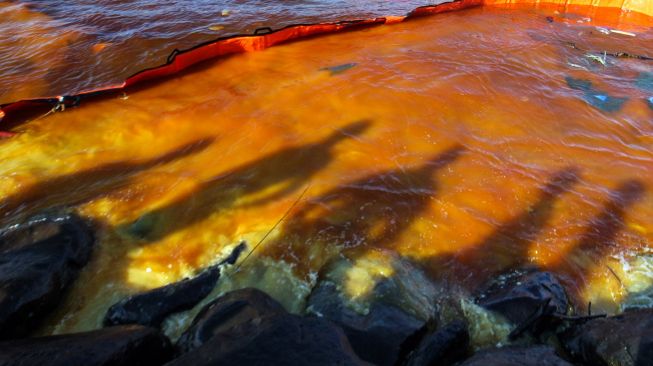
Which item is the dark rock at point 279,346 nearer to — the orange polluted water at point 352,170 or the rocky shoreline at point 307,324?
the rocky shoreline at point 307,324

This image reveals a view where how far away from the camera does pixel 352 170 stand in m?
5.50

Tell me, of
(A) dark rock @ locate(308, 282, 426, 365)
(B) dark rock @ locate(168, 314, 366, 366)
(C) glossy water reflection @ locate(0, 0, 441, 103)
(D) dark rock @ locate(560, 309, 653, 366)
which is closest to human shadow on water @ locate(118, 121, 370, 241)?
(A) dark rock @ locate(308, 282, 426, 365)

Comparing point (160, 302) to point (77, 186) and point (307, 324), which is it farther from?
point (77, 186)

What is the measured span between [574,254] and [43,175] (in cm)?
667

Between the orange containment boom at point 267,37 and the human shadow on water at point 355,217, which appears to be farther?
the orange containment boom at point 267,37

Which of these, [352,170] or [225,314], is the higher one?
[352,170]

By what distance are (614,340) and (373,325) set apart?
1925 mm

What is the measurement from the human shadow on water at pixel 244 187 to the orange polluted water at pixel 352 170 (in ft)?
0.07

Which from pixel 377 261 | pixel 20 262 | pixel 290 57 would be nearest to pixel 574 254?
pixel 377 261

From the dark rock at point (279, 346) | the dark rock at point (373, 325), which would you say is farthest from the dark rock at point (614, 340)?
the dark rock at point (279, 346)

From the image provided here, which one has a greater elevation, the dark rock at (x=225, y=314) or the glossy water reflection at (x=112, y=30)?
the glossy water reflection at (x=112, y=30)

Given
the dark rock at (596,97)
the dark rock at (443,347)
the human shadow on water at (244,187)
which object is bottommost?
the dark rock at (443,347)

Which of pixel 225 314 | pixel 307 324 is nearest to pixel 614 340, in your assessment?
pixel 307 324

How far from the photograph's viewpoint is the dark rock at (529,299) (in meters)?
3.57
